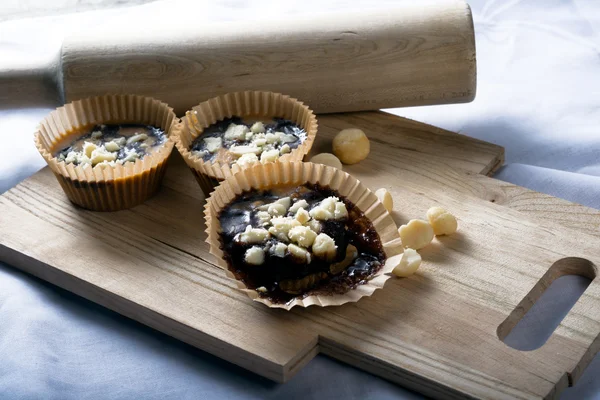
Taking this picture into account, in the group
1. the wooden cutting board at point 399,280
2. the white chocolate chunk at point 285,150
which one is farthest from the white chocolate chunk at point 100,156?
the white chocolate chunk at point 285,150

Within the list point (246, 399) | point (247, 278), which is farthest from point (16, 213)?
point (246, 399)

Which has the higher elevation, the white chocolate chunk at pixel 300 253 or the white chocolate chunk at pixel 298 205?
the white chocolate chunk at pixel 298 205

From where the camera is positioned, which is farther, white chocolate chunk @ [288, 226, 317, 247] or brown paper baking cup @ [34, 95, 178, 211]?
brown paper baking cup @ [34, 95, 178, 211]

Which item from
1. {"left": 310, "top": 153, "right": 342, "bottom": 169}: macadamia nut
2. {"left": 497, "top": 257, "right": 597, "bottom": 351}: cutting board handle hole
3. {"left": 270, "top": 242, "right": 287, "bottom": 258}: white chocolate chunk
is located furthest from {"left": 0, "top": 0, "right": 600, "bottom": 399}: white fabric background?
{"left": 310, "top": 153, "right": 342, "bottom": 169}: macadamia nut

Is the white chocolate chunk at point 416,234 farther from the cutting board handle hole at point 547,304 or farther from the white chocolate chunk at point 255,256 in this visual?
the white chocolate chunk at point 255,256

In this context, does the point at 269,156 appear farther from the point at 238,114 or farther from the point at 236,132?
the point at 238,114

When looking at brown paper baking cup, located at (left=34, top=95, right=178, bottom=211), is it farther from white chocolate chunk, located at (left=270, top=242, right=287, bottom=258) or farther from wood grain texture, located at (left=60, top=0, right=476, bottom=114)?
white chocolate chunk, located at (left=270, top=242, right=287, bottom=258)
